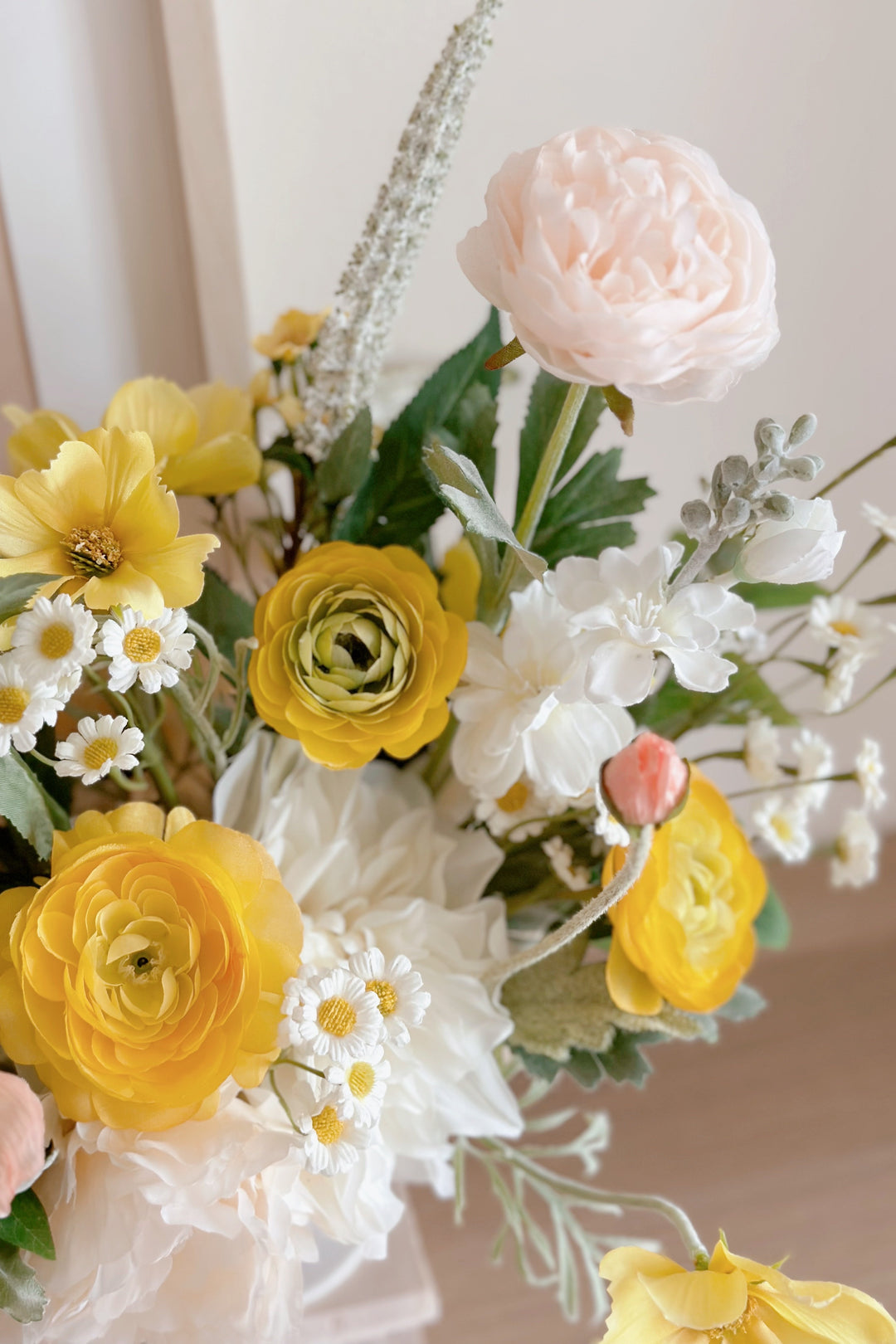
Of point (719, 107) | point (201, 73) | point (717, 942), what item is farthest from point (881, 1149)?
point (201, 73)

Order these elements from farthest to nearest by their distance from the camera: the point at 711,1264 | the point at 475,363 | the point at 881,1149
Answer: the point at 881,1149
the point at 475,363
the point at 711,1264

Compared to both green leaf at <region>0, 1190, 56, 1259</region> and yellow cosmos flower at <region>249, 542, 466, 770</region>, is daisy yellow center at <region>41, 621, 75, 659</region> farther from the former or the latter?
green leaf at <region>0, 1190, 56, 1259</region>

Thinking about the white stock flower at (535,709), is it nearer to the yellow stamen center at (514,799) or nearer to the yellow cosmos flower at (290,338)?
the yellow stamen center at (514,799)

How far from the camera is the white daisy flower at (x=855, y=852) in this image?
49cm

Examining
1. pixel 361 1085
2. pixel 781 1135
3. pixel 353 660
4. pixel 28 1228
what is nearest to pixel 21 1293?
pixel 28 1228

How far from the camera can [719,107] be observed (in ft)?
1.62

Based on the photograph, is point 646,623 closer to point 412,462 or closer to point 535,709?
point 535,709

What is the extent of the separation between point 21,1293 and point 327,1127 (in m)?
0.11

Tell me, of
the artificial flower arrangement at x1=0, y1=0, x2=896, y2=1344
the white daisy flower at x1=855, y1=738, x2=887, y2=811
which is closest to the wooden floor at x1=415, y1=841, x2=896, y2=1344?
the artificial flower arrangement at x1=0, y1=0, x2=896, y2=1344

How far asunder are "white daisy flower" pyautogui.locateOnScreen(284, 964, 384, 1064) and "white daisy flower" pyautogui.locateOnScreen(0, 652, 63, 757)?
0.35ft

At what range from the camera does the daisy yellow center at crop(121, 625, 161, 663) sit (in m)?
0.30

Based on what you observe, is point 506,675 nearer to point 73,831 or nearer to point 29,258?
point 73,831

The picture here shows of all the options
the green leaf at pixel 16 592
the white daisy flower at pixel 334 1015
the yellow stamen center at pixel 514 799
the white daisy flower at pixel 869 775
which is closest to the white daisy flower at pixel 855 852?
the white daisy flower at pixel 869 775

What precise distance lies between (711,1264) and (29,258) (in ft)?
1.67
